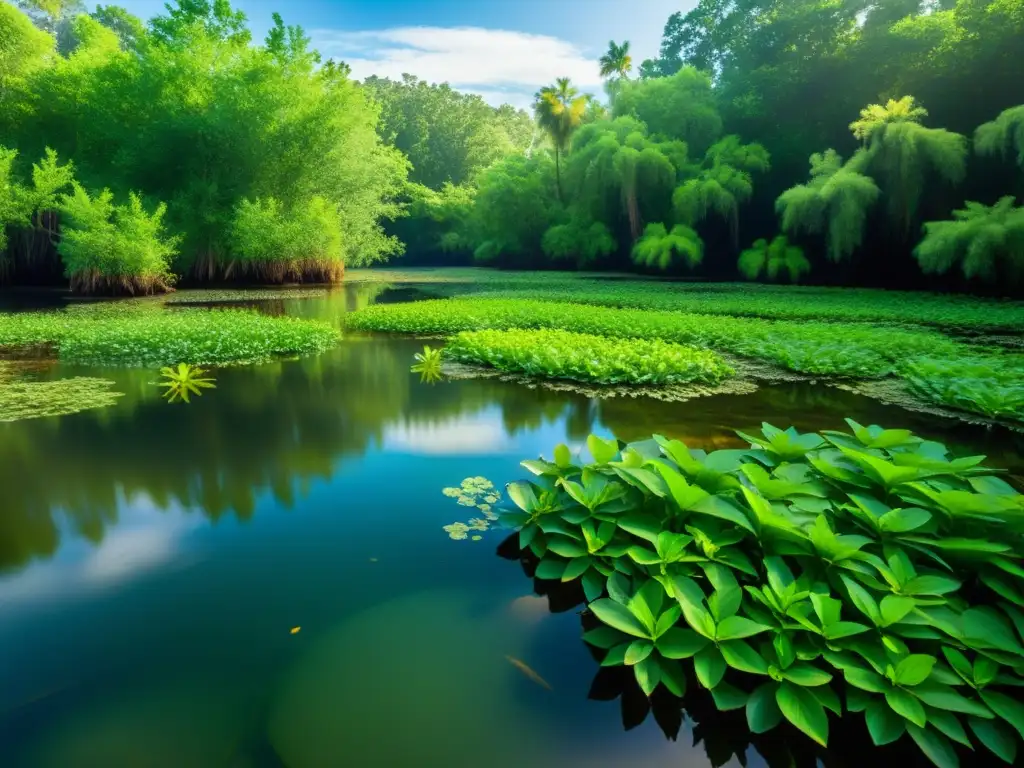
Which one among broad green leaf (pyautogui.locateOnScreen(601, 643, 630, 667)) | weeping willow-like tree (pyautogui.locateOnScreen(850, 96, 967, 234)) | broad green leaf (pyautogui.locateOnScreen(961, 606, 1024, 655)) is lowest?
broad green leaf (pyautogui.locateOnScreen(601, 643, 630, 667))

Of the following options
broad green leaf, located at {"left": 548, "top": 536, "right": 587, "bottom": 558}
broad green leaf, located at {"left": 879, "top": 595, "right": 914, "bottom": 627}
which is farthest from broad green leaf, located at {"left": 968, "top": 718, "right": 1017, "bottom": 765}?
broad green leaf, located at {"left": 548, "top": 536, "right": 587, "bottom": 558}

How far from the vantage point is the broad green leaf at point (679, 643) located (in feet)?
7.09

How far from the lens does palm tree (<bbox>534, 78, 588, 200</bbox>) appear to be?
101ft

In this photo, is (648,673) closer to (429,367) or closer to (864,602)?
(864,602)

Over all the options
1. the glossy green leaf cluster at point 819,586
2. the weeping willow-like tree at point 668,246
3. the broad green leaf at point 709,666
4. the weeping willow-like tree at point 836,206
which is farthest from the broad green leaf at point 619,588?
the weeping willow-like tree at point 668,246

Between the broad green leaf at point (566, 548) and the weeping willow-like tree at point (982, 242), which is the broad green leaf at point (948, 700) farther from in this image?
the weeping willow-like tree at point (982, 242)

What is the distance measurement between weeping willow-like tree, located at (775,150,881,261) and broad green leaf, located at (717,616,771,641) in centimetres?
1783

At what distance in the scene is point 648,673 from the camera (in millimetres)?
2170

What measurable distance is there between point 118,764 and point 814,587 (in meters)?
2.45

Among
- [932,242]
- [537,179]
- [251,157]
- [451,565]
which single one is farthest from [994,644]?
[537,179]

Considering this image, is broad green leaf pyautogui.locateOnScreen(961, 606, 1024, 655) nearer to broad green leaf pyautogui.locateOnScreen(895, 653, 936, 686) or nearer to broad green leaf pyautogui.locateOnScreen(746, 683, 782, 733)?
broad green leaf pyautogui.locateOnScreen(895, 653, 936, 686)

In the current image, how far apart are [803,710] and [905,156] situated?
1861 cm

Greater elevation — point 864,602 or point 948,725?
point 864,602

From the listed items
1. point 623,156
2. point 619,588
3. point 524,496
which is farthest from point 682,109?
point 619,588
